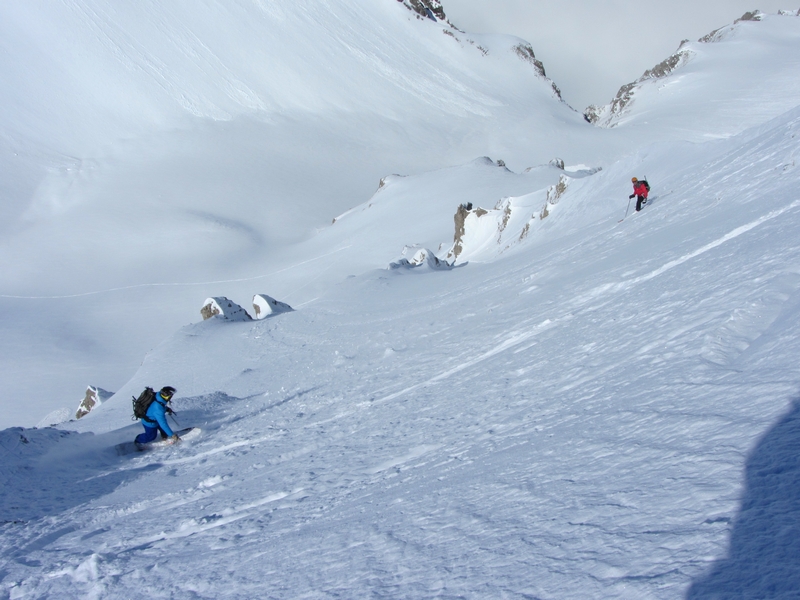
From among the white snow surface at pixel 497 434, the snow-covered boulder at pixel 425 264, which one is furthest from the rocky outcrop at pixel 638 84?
the white snow surface at pixel 497 434

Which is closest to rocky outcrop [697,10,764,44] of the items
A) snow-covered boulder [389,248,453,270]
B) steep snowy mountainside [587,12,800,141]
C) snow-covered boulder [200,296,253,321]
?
steep snowy mountainside [587,12,800,141]

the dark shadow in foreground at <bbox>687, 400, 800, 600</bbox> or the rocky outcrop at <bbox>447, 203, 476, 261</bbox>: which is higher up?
the rocky outcrop at <bbox>447, 203, 476, 261</bbox>

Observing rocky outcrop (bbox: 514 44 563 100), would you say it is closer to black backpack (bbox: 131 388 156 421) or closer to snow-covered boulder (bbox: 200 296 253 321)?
snow-covered boulder (bbox: 200 296 253 321)

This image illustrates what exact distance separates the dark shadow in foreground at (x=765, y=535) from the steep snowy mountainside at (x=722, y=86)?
57.3 meters

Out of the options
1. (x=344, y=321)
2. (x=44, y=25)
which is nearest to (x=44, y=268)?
(x=344, y=321)

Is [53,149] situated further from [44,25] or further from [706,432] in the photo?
[706,432]

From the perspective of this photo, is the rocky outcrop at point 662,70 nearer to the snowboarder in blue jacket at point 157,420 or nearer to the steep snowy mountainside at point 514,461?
the steep snowy mountainside at point 514,461

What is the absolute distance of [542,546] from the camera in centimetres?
271

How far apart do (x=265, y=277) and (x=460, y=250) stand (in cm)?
1165

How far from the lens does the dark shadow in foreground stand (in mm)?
2016

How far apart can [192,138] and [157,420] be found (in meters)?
59.8

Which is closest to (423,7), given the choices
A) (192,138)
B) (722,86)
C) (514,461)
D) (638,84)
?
(638,84)

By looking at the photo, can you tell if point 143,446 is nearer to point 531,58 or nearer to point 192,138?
point 192,138

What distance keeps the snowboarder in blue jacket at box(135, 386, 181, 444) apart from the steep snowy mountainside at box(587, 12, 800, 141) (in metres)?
55.0
